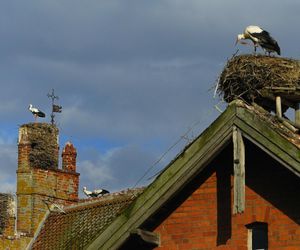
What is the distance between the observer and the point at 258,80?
15.8m

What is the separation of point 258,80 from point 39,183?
23.5m

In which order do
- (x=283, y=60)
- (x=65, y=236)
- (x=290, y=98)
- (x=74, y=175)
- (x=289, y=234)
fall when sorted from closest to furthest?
(x=289, y=234)
(x=290, y=98)
(x=283, y=60)
(x=65, y=236)
(x=74, y=175)

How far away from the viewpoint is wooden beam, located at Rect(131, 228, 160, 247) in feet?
44.0

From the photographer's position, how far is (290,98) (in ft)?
51.5

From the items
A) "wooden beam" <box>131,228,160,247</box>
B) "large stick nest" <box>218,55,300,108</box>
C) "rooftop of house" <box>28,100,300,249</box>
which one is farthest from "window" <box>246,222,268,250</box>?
"large stick nest" <box>218,55,300,108</box>

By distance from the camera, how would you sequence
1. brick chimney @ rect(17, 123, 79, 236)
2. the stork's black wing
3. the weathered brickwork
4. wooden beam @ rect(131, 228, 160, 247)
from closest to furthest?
wooden beam @ rect(131, 228, 160, 247)
the stork's black wing
the weathered brickwork
brick chimney @ rect(17, 123, 79, 236)

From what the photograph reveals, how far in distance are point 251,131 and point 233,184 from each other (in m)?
0.77

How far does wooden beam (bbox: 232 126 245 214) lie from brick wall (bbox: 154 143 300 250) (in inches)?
11.8

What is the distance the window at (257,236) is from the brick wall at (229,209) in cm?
7

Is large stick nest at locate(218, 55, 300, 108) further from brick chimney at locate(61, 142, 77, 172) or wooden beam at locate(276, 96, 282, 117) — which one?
brick chimney at locate(61, 142, 77, 172)

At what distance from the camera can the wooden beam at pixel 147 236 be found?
528 inches

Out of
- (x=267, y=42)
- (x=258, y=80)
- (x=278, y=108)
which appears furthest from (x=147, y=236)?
(x=267, y=42)

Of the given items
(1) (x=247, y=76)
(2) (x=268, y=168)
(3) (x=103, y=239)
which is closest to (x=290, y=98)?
(1) (x=247, y=76)

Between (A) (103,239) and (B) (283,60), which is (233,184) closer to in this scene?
(A) (103,239)
